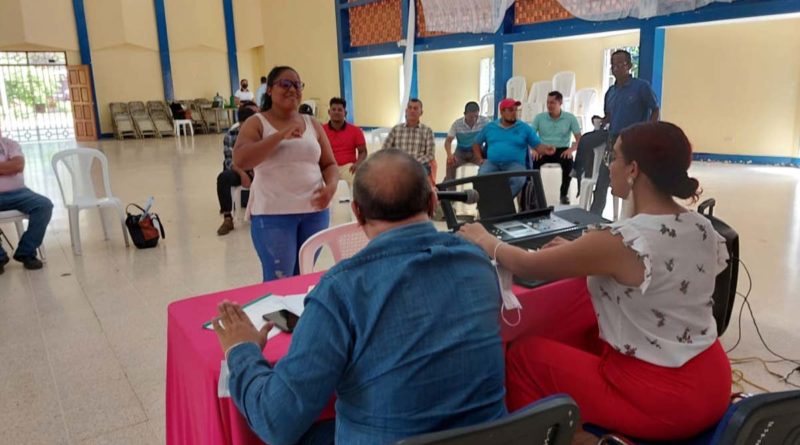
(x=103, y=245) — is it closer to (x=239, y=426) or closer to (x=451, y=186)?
(x=451, y=186)

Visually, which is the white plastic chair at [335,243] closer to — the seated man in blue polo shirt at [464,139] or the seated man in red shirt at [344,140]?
the seated man in red shirt at [344,140]

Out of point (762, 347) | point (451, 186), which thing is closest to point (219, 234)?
point (451, 186)

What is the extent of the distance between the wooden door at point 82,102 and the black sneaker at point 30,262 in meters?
13.8

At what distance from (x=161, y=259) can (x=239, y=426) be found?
3.82 m

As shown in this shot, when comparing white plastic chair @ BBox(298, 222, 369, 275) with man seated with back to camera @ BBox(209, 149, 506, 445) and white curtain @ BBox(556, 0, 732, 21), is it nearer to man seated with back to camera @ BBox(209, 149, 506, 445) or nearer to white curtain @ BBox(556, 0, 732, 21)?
man seated with back to camera @ BBox(209, 149, 506, 445)

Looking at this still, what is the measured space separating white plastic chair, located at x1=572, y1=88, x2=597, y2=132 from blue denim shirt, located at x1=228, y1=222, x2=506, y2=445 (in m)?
11.3

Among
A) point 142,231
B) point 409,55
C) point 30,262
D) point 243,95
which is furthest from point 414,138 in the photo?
point 243,95

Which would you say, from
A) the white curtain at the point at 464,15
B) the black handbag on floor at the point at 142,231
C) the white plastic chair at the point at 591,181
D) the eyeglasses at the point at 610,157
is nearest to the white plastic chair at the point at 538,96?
the white curtain at the point at 464,15

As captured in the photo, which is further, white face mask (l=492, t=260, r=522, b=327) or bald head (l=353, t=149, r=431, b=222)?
white face mask (l=492, t=260, r=522, b=327)

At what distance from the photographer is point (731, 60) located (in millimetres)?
9414

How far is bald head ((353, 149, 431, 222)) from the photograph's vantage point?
3.87 ft

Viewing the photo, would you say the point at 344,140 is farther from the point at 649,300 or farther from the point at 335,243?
the point at 649,300

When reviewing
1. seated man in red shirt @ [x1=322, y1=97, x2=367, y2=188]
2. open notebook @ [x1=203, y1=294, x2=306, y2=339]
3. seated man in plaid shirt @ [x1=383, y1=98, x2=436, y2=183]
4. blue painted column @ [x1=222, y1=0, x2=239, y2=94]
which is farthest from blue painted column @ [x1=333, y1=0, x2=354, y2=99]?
open notebook @ [x1=203, y1=294, x2=306, y2=339]

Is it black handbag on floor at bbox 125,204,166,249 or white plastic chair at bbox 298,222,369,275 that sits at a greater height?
white plastic chair at bbox 298,222,369,275
